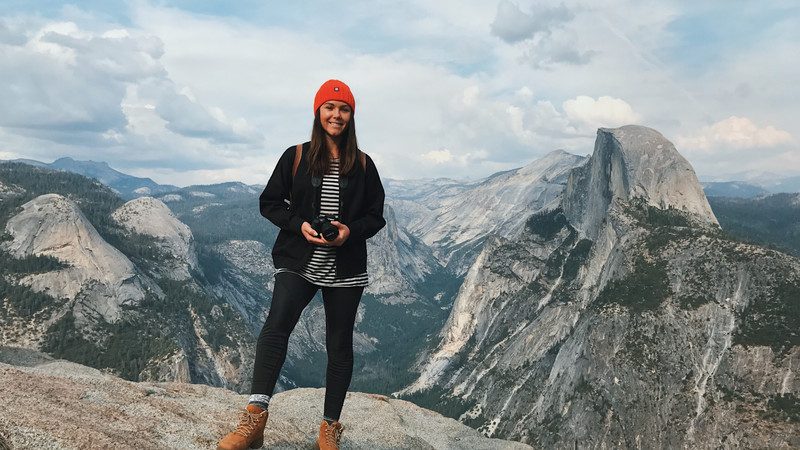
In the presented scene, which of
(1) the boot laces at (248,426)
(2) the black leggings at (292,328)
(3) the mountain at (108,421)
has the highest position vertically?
(2) the black leggings at (292,328)

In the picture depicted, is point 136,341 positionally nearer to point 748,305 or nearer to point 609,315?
point 609,315

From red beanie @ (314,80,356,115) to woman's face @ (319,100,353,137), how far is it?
0.23ft

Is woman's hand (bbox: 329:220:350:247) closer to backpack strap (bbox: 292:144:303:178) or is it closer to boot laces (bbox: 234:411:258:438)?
backpack strap (bbox: 292:144:303:178)

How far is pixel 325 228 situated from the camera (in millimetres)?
8062

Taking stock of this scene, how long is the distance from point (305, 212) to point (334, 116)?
1.64 meters

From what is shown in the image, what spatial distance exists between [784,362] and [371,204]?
171m

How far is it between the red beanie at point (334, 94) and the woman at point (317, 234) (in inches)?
0.6

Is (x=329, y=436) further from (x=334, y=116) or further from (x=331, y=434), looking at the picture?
(x=334, y=116)

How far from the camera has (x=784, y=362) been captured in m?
139

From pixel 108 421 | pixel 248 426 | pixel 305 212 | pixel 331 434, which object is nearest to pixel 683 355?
pixel 331 434

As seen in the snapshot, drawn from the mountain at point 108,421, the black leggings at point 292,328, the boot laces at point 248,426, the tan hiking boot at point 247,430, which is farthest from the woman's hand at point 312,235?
the mountain at point 108,421

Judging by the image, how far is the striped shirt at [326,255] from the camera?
8.43 m

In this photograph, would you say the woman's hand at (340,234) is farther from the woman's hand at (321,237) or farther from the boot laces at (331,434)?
the boot laces at (331,434)

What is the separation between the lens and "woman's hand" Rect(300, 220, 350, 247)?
8.09 m
